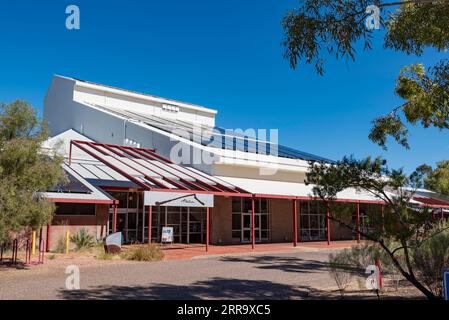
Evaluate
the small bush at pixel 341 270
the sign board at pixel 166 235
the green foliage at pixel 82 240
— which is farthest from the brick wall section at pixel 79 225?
the small bush at pixel 341 270

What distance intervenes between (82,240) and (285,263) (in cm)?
853

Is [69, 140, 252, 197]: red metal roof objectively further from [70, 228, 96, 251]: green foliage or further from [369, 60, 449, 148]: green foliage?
[369, 60, 449, 148]: green foliage

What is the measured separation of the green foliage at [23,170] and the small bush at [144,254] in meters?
4.14

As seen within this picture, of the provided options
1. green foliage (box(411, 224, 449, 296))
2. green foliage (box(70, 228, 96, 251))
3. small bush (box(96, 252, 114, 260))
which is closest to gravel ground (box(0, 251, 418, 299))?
green foliage (box(411, 224, 449, 296))

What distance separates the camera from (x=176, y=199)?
64.7ft

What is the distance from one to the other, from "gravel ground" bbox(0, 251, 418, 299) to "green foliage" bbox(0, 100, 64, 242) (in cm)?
157

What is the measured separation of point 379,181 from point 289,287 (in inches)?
150

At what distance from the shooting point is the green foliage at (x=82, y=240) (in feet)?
61.6

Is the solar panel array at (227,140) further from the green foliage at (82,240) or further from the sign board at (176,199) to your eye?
the green foliage at (82,240)

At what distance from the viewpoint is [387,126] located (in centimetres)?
1182

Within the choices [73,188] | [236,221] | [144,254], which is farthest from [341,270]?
[236,221]

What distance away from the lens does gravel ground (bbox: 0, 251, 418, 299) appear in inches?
384
